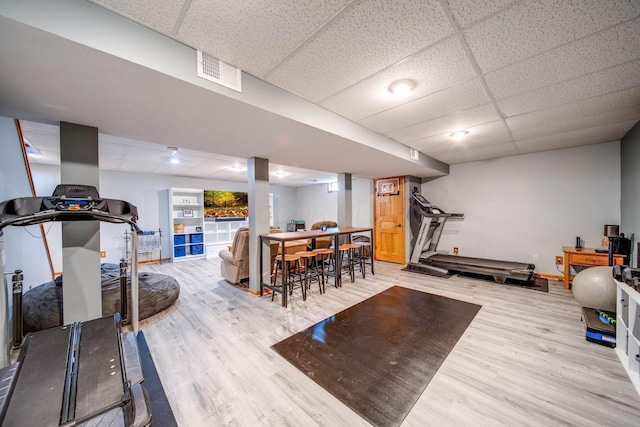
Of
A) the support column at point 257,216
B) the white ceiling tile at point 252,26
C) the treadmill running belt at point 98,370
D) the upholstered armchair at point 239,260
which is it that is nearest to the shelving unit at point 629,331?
the white ceiling tile at point 252,26

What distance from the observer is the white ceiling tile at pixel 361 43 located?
1.34 meters

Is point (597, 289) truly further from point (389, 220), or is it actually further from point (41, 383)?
point (41, 383)

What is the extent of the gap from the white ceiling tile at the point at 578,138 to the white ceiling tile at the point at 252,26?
4.09m

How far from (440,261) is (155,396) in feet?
16.4

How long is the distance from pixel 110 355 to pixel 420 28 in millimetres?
3078

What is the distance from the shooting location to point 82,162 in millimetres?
2303

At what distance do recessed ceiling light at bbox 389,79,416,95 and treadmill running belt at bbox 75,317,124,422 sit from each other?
2937 millimetres

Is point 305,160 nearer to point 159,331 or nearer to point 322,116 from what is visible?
point 322,116

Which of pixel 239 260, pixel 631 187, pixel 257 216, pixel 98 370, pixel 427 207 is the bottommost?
pixel 98 370

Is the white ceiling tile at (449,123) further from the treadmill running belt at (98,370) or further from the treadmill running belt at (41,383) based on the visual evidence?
the treadmill running belt at (41,383)

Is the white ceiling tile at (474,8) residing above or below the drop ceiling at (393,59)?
above

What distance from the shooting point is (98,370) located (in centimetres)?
159

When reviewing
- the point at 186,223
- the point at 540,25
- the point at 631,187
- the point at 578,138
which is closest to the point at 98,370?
the point at 540,25

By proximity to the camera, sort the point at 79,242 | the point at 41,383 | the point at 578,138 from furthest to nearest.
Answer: the point at 578,138, the point at 79,242, the point at 41,383
